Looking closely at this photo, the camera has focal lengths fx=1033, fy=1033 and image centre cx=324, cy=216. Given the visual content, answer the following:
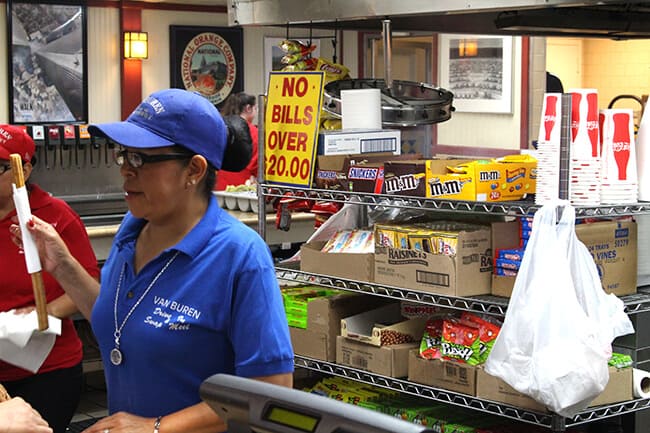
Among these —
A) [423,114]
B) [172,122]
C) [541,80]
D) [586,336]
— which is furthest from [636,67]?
[172,122]

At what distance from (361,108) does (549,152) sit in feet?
3.33

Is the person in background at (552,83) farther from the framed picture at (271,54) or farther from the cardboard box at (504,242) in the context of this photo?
the cardboard box at (504,242)

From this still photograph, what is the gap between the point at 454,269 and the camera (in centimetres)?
338

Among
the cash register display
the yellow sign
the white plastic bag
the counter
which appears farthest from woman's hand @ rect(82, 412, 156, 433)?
the counter

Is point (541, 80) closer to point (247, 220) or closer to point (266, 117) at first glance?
point (247, 220)

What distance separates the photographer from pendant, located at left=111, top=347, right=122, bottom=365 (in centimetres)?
237

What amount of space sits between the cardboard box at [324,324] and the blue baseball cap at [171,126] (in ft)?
5.31

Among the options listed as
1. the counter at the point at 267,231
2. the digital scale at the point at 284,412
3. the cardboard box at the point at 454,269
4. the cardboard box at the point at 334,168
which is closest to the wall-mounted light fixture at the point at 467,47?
the counter at the point at 267,231

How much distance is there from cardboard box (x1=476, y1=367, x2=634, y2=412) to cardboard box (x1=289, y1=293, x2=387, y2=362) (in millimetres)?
711

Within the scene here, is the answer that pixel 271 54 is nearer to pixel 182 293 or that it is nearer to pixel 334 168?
pixel 334 168

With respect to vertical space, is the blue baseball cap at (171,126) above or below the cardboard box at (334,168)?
above

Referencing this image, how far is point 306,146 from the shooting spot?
3.93 m

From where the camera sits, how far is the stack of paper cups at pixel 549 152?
126 inches

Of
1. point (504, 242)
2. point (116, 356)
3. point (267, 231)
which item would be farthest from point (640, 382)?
Result: point (267, 231)
